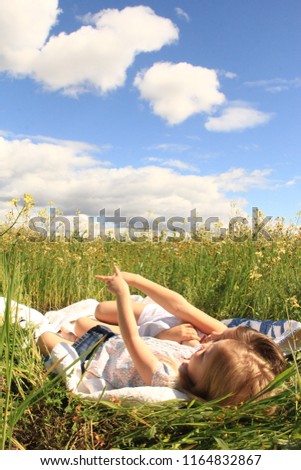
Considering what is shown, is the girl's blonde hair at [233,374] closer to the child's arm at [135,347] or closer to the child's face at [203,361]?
the child's face at [203,361]

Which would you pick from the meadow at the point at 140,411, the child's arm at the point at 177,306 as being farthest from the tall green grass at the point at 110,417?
the child's arm at the point at 177,306

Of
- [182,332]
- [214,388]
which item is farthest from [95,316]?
[214,388]

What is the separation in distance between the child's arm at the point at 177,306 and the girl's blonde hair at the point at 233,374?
91cm

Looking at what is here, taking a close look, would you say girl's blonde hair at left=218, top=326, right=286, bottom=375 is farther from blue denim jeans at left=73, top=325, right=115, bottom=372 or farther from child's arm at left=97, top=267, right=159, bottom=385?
blue denim jeans at left=73, top=325, right=115, bottom=372

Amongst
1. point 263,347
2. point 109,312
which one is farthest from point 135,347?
point 109,312

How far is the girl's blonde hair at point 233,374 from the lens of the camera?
2.44 meters

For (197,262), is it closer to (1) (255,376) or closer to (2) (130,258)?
(2) (130,258)

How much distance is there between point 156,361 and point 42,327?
60.7 inches

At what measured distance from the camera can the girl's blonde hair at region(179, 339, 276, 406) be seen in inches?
96.2

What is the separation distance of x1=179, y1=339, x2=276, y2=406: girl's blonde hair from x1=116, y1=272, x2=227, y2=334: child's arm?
35.7 inches

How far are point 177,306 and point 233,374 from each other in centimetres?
112

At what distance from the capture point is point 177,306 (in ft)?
11.6

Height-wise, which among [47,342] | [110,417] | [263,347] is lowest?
[110,417]

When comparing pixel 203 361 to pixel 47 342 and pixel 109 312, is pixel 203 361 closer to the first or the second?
pixel 47 342
